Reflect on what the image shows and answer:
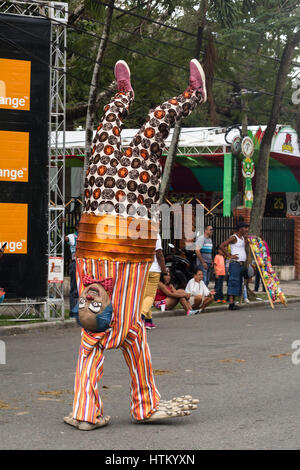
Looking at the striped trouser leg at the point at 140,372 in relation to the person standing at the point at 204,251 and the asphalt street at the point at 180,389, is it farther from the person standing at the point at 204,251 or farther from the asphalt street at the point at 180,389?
the person standing at the point at 204,251

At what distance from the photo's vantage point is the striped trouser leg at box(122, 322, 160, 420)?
6.57m

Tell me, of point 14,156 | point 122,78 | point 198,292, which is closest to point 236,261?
point 198,292

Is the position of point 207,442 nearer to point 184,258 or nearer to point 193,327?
point 193,327

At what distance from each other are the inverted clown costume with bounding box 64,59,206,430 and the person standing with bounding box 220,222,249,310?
10.9m

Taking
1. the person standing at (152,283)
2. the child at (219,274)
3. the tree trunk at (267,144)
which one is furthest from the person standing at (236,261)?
the person standing at (152,283)

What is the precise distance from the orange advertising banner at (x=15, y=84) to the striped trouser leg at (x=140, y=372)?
7994 millimetres

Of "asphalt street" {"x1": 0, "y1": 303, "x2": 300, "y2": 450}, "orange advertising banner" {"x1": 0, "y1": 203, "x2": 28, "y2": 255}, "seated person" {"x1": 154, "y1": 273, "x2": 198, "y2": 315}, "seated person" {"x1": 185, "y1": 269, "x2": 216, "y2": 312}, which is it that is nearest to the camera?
"asphalt street" {"x1": 0, "y1": 303, "x2": 300, "y2": 450}

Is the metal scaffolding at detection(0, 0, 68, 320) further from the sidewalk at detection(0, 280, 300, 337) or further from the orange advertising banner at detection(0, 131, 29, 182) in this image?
the orange advertising banner at detection(0, 131, 29, 182)

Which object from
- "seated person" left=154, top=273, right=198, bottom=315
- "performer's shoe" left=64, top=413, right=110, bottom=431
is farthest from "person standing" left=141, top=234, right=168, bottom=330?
"performer's shoe" left=64, top=413, right=110, bottom=431

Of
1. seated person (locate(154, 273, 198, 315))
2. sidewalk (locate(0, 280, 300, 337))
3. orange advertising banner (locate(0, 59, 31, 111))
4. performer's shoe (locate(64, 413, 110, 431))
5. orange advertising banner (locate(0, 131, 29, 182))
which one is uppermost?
orange advertising banner (locate(0, 59, 31, 111))

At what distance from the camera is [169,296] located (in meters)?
16.2

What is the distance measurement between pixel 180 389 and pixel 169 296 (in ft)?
26.0

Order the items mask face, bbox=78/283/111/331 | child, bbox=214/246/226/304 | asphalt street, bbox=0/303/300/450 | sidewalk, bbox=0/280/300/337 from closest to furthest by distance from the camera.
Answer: asphalt street, bbox=0/303/300/450 → mask face, bbox=78/283/111/331 → sidewalk, bbox=0/280/300/337 → child, bbox=214/246/226/304
